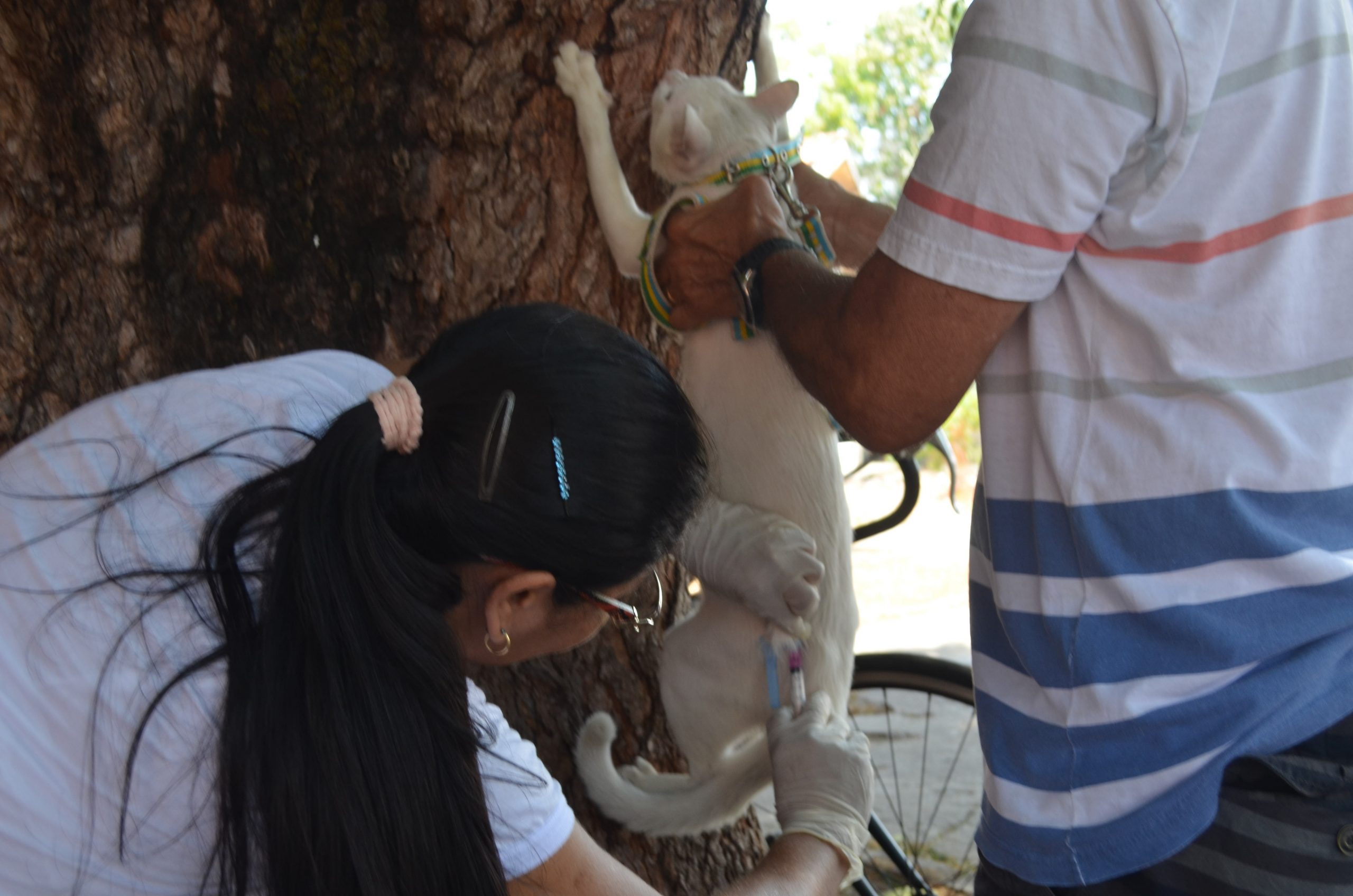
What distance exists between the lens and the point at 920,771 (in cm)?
419

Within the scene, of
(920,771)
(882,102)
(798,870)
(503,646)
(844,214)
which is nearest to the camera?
(503,646)

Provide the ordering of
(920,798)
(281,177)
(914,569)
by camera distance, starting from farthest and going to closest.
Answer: (914,569), (920,798), (281,177)

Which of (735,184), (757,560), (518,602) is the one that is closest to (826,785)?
(757,560)

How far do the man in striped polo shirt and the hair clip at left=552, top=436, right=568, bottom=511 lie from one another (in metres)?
0.35

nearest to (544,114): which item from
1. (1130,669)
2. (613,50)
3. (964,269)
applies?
(613,50)

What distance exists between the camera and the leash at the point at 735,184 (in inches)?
72.9

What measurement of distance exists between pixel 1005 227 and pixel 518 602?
66 centimetres

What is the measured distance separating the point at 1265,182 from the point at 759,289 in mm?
714

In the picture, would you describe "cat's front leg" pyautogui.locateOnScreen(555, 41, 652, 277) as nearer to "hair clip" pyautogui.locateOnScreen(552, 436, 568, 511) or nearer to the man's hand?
the man's hand

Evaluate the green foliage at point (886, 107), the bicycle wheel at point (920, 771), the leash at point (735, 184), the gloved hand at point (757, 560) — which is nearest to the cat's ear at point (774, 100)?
the leash at point (735, 184)

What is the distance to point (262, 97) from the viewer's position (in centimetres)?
189

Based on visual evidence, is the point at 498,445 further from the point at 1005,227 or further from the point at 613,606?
the point at 1005,227

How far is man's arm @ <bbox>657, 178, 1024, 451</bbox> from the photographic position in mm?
1095

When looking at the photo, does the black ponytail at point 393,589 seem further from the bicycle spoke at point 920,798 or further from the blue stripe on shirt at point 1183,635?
the bicycle spoke at point 920,798
